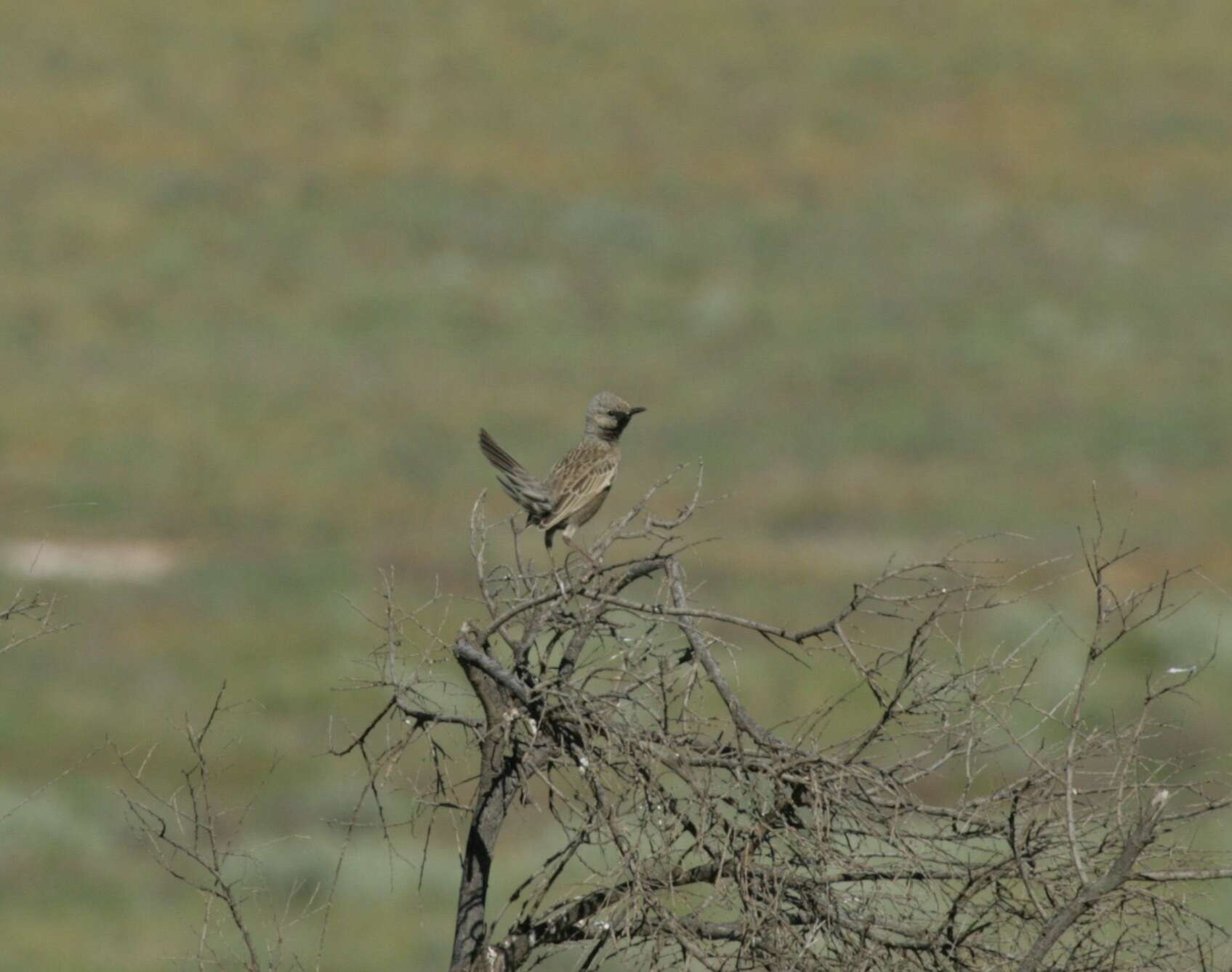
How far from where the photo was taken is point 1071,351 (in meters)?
45.6

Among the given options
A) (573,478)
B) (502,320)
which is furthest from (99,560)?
(573,478)

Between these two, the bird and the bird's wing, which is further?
the bird's wing

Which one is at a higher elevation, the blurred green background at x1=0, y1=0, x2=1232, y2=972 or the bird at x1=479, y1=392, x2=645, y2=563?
the blurred green background at x1=0, y1=0, x2=1232, y2=972

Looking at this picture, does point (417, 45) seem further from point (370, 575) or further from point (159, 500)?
point (370, 575)

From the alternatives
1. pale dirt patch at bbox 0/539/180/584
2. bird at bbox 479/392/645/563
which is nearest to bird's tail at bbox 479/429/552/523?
bird at bbox 479/392/645/563

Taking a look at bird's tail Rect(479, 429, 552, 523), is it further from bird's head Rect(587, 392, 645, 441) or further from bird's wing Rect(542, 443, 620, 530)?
bird's head Rect(587, 392, 645, 441)

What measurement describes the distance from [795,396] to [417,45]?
20.7m

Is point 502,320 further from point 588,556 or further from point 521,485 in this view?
point 588,556

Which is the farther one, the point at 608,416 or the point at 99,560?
the point at 99,560

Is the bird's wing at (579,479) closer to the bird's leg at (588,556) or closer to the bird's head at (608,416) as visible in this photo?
the bird's head at (608,416)

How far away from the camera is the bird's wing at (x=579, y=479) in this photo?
8.79 m

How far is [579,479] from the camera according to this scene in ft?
29.2

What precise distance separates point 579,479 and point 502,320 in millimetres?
36384

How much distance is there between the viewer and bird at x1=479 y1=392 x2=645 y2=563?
341 inches
